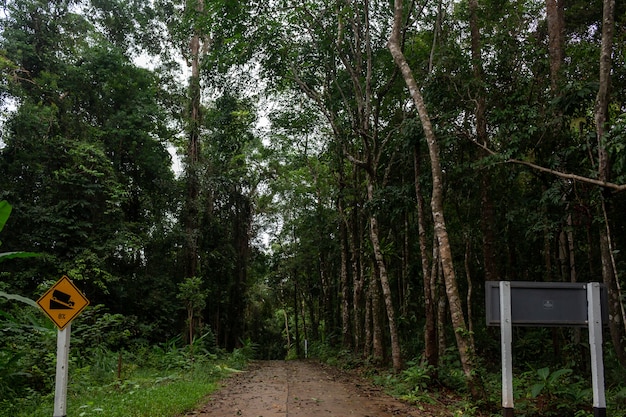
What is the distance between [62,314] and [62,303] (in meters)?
0.13

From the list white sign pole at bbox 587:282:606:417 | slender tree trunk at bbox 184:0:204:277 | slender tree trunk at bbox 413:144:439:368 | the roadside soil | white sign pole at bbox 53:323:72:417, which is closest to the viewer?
white sign pole at bbox 587:282:606:417

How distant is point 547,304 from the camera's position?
5238 mm

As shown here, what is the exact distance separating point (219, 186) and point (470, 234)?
12.9 m

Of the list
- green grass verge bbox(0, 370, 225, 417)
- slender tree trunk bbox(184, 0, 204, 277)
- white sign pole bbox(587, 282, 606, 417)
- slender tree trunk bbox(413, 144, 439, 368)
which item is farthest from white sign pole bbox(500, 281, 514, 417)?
slender tree trunk bbox(184, 0, 204, 277)

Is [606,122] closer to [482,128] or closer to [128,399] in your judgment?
[482,128]

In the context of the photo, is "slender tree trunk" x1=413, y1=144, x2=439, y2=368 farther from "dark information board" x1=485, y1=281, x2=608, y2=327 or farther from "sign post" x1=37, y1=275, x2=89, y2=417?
"sign post" x1=37, y1=275, x2=89, y2=417

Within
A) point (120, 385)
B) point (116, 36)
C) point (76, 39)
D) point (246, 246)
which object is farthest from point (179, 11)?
point (120, 385)

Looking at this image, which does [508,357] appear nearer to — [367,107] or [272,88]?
[367,107]

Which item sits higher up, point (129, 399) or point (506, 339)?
point (506, 339)

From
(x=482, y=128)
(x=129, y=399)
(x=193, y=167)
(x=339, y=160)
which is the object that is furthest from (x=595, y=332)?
(x=193, y=167)

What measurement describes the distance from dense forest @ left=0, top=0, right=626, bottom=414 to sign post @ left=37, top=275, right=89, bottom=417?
106 centimetres

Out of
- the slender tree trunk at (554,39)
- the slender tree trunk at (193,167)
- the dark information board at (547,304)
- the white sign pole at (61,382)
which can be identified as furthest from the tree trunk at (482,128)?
the slender tree trunk at (193,167)

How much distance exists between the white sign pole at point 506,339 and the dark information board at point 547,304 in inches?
2.3

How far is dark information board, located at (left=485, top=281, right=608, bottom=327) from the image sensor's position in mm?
5211
